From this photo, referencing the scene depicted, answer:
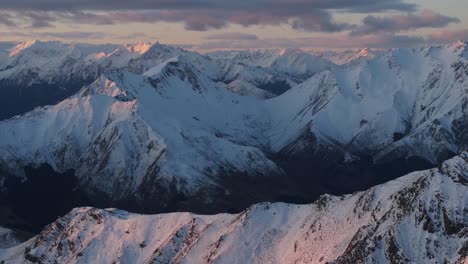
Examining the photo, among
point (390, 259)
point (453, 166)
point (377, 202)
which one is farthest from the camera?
point (377, 202)

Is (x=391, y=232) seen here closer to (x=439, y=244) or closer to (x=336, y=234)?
(x=439, y=244)

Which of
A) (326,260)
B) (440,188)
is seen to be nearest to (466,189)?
(440,188)

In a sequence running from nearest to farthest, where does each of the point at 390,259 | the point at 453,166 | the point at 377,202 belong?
the point at 390,259 < the point at 453,166 < the point at 377,202

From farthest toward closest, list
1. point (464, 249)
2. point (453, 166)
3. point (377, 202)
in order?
point (377, 202), point (453, 166), point (464, 249)

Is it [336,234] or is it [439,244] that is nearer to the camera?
[439,244]

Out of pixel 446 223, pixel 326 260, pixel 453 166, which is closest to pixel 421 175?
pixel 453 166

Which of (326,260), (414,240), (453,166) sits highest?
(453,166)

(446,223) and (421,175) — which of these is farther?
(421,175)

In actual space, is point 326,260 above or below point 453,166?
below

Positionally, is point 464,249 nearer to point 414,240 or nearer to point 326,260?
point 414,240
